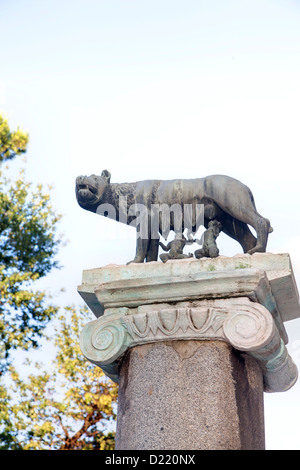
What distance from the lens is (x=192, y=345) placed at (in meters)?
4.76

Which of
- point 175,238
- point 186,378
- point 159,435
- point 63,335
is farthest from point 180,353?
point 63,335

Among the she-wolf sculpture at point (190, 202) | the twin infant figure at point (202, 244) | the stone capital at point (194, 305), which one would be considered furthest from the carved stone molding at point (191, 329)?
the she-wolf sculpture at point (190, 202)

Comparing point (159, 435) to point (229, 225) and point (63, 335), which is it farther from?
point (63, 335)

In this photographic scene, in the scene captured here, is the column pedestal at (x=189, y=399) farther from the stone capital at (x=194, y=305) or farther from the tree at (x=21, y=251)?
the tree at (x=21, y=251)

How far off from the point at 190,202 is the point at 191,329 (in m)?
1.13

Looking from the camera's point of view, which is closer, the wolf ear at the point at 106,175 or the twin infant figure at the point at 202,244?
the twin infant figure at the point at 202,244

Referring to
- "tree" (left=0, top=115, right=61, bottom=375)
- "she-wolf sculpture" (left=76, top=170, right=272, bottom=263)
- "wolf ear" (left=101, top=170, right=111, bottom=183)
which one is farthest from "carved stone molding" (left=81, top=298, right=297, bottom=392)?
"tree" (left=0, top=115, right=61, bottom=375)

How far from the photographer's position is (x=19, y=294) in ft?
49.1

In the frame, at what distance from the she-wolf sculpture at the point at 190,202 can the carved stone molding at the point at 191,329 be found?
59cm

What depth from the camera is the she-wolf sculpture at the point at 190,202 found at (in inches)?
213

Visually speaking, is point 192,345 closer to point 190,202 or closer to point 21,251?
point 190,202

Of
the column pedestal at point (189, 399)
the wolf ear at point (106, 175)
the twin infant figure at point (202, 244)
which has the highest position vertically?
the wolf ear at point (106, 175)
